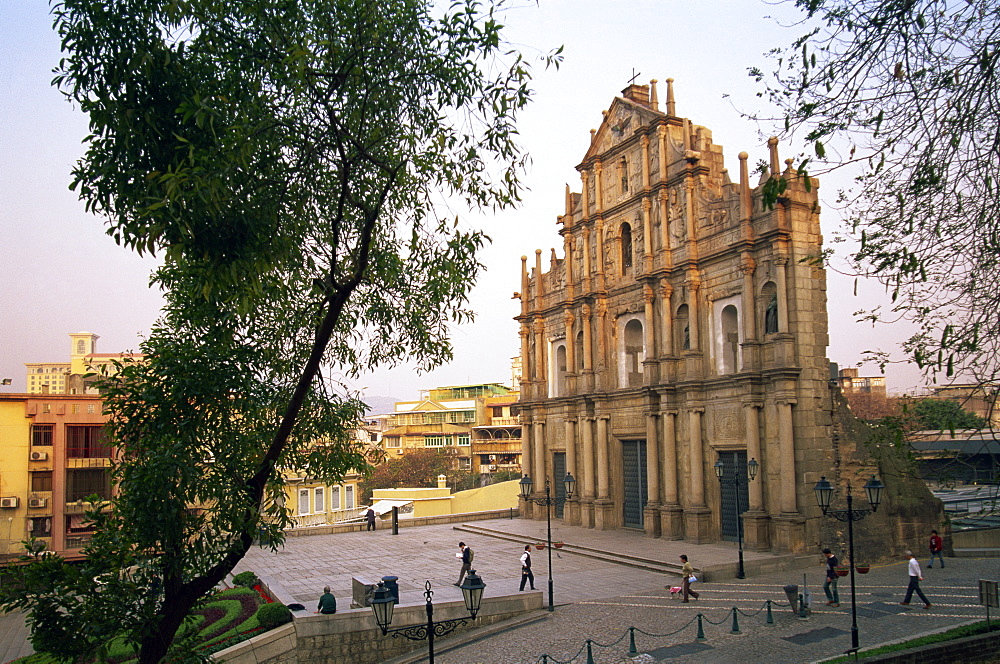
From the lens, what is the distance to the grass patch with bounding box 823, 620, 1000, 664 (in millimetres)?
13672

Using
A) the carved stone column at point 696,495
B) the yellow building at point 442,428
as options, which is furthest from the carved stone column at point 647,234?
the yellow building at point 442,428

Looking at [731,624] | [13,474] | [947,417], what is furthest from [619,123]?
[13,474]

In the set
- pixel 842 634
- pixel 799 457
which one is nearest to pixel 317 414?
pixel 842 634

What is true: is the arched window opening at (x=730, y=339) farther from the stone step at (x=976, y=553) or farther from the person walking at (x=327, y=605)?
the person walking at (x=327, y=605)

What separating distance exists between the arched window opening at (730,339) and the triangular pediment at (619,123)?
8.47 metres

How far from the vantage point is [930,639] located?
561 inches

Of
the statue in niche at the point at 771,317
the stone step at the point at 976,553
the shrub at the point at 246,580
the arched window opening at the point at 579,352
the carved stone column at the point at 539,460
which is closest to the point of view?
the shrub at the point at 246,580

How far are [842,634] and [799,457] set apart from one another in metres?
9.11

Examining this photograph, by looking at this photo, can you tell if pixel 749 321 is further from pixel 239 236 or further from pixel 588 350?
pixel 239 236

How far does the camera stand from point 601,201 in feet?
116

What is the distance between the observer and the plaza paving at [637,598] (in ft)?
53.3

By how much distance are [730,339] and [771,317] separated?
7.97ft

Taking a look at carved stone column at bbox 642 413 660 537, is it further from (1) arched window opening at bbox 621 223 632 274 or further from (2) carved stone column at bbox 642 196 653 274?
(1) arched window opening at bbox 621 223 632 274

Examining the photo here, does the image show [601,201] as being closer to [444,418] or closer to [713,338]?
[713,338]
